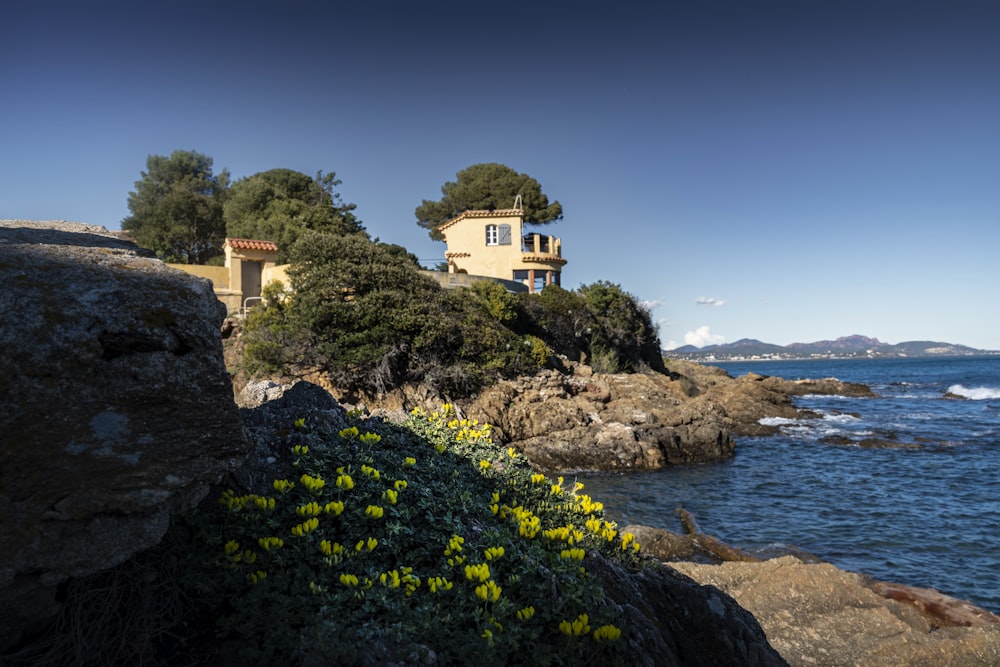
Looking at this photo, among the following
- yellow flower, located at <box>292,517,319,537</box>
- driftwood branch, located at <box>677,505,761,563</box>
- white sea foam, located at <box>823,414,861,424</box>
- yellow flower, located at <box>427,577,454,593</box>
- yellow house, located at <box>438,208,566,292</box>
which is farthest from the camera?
yellow house, located at <box>438,208,566,292</box>

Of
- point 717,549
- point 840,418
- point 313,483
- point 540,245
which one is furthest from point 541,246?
point 313,483

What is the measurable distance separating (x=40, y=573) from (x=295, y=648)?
3.93 feet

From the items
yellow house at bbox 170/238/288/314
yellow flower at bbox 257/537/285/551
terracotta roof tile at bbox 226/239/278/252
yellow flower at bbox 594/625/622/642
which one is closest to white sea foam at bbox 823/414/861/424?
yellow house at bbox 170/238/288/314

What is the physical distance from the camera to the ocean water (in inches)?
424

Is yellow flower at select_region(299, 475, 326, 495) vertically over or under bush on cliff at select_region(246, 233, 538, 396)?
under

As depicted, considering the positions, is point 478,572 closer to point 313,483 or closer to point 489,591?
point 489,591

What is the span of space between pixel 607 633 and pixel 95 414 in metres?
2.91

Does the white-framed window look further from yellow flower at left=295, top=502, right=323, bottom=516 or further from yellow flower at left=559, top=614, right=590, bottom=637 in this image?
yellow flower at left=559, top=614, right=590, bottom=637

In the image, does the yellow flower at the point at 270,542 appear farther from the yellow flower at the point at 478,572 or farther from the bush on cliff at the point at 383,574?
the yellow flower at the point at 478,572

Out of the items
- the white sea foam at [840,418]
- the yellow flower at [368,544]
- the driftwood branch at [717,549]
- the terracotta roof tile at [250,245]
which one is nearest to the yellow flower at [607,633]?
the yellow flower at [368,544]

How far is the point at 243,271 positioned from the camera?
92.1 ft

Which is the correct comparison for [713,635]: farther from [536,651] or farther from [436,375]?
[436,375]

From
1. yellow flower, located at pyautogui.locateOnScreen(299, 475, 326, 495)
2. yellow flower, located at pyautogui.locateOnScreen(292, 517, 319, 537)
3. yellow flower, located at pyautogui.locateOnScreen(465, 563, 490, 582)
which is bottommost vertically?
yellow flower, located at pyautogui.locateOnScreen(465, 563, 490, 582)

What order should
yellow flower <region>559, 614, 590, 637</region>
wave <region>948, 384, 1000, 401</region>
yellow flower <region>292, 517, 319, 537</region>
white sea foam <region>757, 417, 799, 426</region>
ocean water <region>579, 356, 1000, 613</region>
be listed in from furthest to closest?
wave <region>948, 384, 1000, 401</region> → white sea foam <region>757, 417, 799, 426</region> → ocean water <region>579, 356, 1000, 613</region> → yellow flower <region>292, 517, 319, 537</region> → yellow flower <region>559, 614, 590, 637</region>
